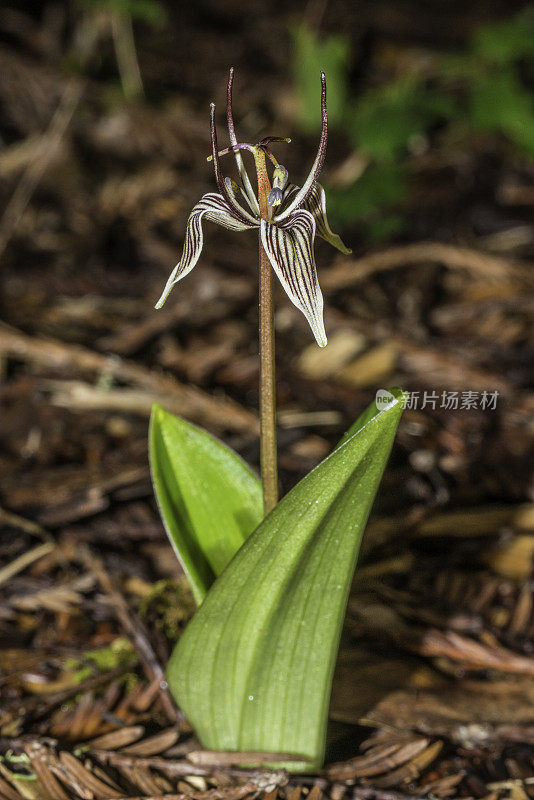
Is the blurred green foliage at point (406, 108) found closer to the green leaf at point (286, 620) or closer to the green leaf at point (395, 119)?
the green leaf at point (395, 119)

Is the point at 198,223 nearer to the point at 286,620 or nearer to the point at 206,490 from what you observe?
the point at 206,490

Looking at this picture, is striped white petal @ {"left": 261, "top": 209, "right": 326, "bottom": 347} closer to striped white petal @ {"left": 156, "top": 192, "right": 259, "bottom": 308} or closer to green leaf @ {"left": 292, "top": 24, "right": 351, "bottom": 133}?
striped white petal @ {"left": 156, "top": 192, "right": 259, "bottom": 308}

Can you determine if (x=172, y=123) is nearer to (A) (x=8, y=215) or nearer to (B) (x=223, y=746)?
(A) (x=8, y=215)

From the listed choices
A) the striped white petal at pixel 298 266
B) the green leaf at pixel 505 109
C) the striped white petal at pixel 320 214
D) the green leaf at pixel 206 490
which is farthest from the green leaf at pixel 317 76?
the striped white petal at pixel 298 266

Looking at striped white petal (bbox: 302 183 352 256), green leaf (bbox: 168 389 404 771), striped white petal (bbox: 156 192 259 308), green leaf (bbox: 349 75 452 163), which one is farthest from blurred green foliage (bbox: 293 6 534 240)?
green leaf (bbox: 168 389 404 771)

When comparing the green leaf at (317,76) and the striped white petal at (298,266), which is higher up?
the green leaf at (317,76)

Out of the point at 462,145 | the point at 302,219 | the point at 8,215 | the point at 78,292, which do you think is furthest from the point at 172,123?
the point at 302,219
